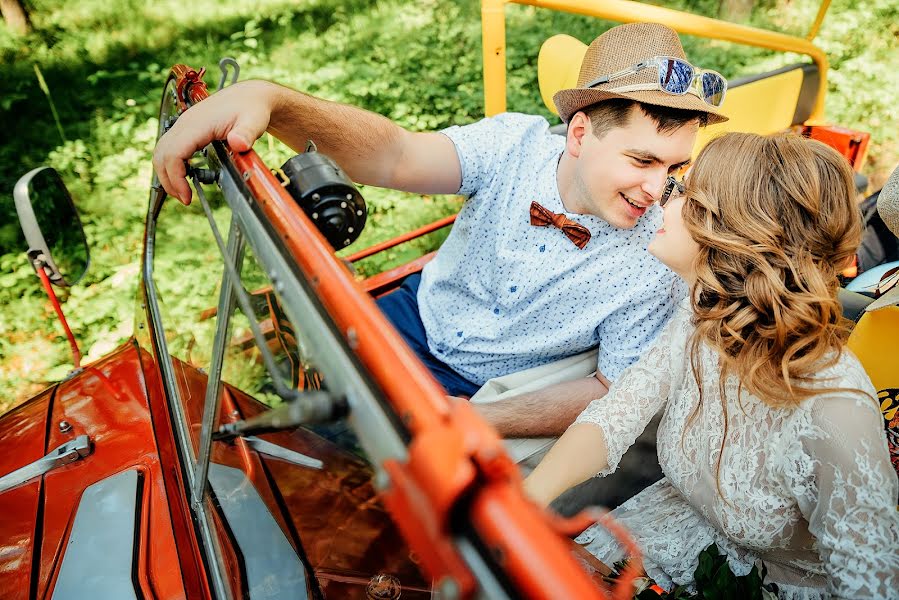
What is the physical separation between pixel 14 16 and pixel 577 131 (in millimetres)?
7094

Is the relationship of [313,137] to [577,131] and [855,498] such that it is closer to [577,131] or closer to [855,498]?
[577,131]

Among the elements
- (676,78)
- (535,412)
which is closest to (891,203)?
(676,78)

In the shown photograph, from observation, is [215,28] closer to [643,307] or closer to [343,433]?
[643,307]

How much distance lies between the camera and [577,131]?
204cm

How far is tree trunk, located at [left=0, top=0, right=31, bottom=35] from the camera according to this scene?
623 cm

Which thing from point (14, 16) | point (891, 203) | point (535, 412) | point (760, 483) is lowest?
point (535, 412)

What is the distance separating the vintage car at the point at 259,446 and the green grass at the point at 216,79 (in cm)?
209

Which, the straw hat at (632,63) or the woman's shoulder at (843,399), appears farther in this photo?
the straw hat at (632,63)

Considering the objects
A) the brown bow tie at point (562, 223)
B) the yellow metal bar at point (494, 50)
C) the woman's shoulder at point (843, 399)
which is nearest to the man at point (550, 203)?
the brown bow tie at point (562, 223)

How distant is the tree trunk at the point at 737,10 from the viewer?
761 centimetres

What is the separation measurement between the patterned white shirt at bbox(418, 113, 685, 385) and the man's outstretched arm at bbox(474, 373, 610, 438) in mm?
199

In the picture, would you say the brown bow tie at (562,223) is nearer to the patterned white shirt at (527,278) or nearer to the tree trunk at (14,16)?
the patterned white shirt at (527,278)

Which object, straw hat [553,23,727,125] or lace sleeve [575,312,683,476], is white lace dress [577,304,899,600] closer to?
lace sleeve [575,312,683,476]

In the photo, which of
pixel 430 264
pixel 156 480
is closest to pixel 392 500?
pixel 156 480
